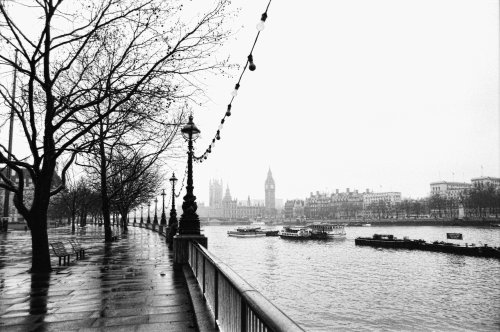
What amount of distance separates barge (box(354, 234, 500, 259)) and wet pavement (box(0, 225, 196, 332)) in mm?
45232

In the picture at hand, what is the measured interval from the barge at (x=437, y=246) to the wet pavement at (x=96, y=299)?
148 feet

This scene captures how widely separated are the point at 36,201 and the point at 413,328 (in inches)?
714

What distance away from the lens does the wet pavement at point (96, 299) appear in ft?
22.0

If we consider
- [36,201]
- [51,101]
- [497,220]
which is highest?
[51,101]

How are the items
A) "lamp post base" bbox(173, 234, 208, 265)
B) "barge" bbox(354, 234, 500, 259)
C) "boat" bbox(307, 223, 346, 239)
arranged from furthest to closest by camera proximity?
"boat" bbox(307, 223, 346, 239) → "barge" bbox(354, 234, 500, 259) → "lamp post base" bbox(173, 234, 208, 265)

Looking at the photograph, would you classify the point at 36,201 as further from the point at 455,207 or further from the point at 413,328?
the point at 455,207

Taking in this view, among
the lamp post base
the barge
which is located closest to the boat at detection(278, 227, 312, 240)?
the barge

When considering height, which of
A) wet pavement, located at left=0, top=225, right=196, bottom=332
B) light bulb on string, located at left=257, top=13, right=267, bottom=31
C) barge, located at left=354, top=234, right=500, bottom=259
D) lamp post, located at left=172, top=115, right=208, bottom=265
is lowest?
barge, located at left=354, top=234, right=500, bottom=259

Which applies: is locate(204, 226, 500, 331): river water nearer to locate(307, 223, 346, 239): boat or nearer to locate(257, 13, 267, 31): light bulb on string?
locate(257, 13, 267, 31): light bulb on string

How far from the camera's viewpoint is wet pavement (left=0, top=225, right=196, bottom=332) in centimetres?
669

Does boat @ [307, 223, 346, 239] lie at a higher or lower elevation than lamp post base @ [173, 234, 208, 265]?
lower

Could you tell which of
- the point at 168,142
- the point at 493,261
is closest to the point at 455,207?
the point at 493,261

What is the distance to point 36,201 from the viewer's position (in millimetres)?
12688

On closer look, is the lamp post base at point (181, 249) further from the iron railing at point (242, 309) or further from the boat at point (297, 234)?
the boat at point (297, 234)
